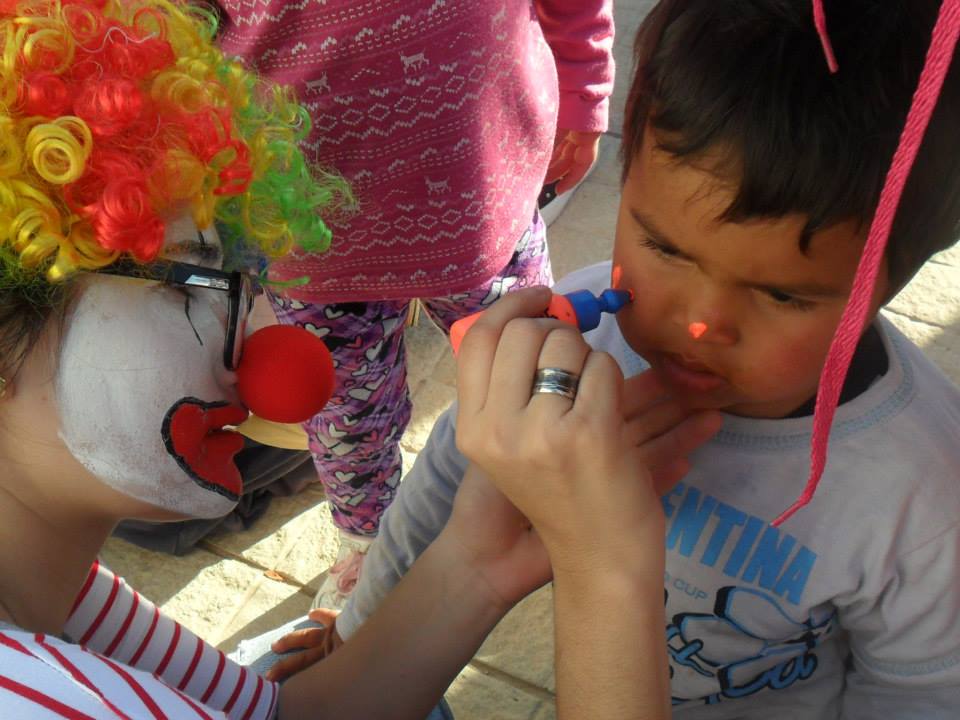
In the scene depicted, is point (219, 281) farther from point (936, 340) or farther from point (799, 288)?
point (936, 340)

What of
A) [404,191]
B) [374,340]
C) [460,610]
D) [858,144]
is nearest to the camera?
[858,144]

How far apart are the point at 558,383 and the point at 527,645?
1.07 metres

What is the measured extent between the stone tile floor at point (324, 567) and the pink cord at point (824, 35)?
4.05ft

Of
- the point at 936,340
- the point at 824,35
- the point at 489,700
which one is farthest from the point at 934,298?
the point at 824,35

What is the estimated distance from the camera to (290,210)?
0.95 metres

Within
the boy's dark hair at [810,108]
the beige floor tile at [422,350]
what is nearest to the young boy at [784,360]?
the boy's dark hair at [810,108]

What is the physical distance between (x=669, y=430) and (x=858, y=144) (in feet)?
1.21

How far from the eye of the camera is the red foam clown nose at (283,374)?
0.90 metres

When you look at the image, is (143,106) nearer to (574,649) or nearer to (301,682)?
(574,649)

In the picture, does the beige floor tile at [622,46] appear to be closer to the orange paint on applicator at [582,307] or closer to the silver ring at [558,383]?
the orange paint on applicator at [582,307]

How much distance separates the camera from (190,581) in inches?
72.7

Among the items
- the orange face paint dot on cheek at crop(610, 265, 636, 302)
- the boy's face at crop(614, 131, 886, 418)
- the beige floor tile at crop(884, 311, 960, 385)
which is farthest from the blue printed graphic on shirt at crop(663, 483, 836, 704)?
the beige floor tile at crop(884, 311, 960, 385)

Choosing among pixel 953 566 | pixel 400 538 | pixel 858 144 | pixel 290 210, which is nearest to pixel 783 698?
pixel 953 566

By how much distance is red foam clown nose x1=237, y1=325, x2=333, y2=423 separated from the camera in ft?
2.94
